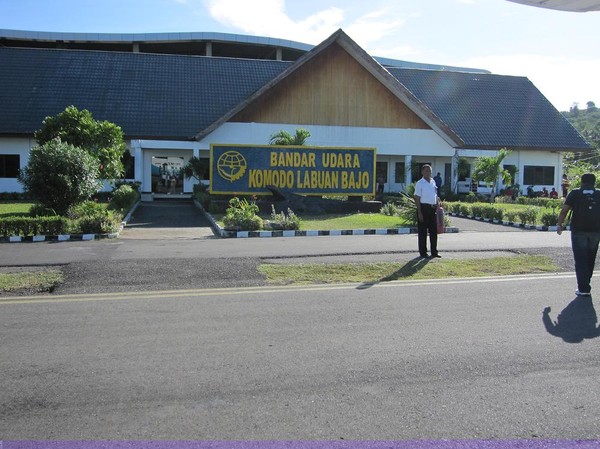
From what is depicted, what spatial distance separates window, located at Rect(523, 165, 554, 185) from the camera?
36031 millimetres

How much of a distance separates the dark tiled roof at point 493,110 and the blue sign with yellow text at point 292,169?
13.2m

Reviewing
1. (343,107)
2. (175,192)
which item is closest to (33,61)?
(175,192)

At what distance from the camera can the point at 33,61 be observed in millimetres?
33438

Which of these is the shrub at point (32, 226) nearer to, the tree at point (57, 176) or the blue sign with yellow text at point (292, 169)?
the tree at point (57, 176)

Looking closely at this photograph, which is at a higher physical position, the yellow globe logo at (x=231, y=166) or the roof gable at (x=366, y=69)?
the roof gable at (x=366, y=69)

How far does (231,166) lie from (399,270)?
13.4 meters

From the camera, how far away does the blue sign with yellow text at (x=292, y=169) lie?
21875 mm

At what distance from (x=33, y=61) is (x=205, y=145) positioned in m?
12.7

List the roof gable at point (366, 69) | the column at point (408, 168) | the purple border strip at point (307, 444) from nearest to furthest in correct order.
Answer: the purple border strip at point (307, 444)
the roof gable at point (366, 69)
the column at point (408, 168)

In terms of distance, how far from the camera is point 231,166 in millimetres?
21906

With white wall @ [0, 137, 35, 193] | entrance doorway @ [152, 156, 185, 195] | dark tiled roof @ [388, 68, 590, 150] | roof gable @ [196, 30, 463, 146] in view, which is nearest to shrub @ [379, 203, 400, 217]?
roof gable @ [196, 30, 463, 146]

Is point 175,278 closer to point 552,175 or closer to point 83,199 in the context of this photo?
point 83,199

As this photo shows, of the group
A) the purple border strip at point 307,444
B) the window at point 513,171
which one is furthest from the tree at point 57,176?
the window at point 513,171

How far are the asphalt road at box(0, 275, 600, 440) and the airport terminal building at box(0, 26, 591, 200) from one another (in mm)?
22152
